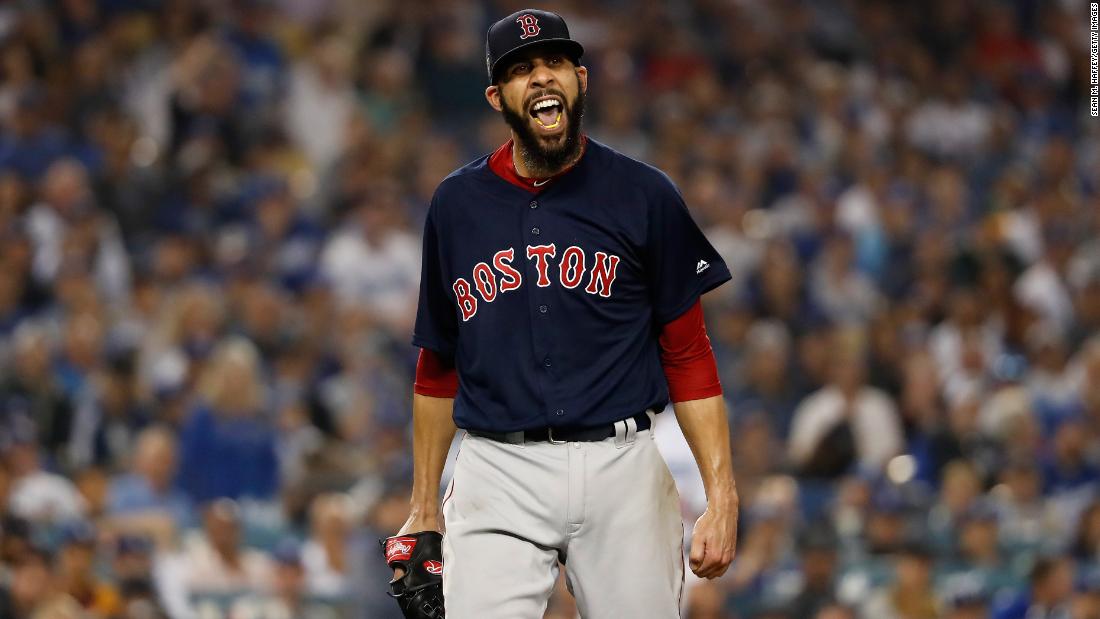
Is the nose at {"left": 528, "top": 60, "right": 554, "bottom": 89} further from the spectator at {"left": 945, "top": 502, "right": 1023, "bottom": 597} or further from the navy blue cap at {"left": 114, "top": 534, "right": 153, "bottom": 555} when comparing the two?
the spectator at {"left": 945, "top": 502, "right": 1023, "bottom": 597}

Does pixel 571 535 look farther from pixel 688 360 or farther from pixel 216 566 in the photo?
pixel 216 566

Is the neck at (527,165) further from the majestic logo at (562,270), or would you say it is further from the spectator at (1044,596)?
the spectator at (1044,596)

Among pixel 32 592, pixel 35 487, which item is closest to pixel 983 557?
pixel 32 592

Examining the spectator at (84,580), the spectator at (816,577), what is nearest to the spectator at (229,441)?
the spectator at (84,580)

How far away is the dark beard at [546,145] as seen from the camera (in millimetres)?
3543

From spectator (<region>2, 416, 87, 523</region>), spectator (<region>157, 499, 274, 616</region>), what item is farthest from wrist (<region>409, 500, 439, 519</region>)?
spectator (<region>2, 416, 87, 523</region>)

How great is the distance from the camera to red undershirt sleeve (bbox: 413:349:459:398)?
3.79 metres

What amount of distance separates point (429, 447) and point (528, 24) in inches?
39.7

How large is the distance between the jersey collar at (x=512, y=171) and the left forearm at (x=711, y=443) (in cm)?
58

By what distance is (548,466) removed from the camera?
3.51 meters

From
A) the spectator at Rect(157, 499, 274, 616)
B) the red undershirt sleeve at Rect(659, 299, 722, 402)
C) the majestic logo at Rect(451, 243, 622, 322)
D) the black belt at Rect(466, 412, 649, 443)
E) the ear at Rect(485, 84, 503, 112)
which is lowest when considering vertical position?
the spectator at Rect(157, 499, 274, 616)

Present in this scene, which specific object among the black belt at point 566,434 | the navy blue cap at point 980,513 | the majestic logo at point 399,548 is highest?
the black belt at point 566,434

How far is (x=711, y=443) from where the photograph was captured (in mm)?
3557

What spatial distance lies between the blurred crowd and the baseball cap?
357 cm
